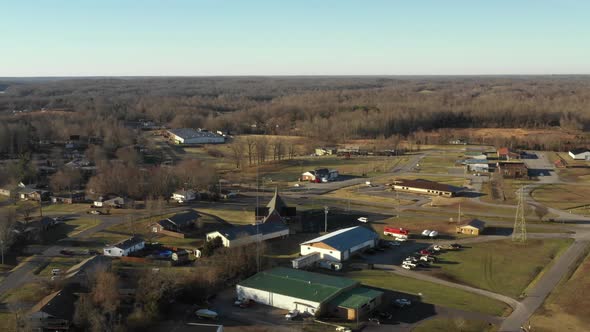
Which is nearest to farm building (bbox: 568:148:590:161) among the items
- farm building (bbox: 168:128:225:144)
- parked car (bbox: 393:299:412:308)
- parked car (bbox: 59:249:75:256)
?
farm building (bbox: 168:128:225:144)

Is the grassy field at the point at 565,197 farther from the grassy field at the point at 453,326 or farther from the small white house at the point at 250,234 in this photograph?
the grassy field at the point at 453,326

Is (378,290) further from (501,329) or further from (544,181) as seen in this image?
(544,181)

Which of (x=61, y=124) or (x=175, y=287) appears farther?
(x=61, y=124)

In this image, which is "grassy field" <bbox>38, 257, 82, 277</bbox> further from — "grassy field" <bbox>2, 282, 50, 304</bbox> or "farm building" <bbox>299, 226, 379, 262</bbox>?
"farm building" <bbox>299, 226, 379, 262</bbox>

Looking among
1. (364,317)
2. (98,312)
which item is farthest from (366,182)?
(98,312)

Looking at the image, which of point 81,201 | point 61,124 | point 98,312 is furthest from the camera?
point 61,124

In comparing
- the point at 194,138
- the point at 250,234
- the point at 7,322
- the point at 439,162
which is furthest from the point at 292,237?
the point at 194,138

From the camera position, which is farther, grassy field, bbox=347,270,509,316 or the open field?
the open field
